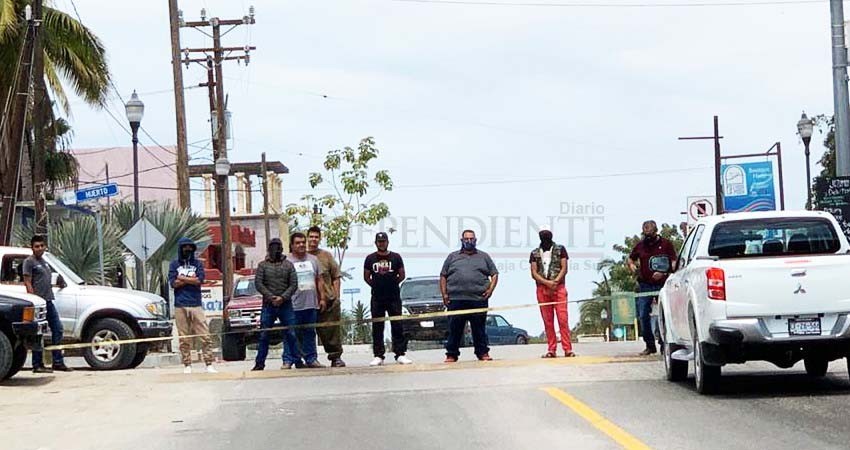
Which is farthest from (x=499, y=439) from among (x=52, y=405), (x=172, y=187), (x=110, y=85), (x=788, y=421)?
(x=172, y=187)

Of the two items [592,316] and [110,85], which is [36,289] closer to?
[110,85]

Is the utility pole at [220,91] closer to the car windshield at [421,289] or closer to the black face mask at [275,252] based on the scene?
→ the car windshield at [421,289]

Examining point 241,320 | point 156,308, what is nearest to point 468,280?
point 156,308

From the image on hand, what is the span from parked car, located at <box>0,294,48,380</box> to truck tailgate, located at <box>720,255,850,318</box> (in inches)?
380

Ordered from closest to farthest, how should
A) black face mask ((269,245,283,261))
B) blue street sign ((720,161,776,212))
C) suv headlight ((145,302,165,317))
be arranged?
black face mask ((269,245,283,261))
suv headlight ((145,302,165,317))
blue street sign ((720,161,776,212))

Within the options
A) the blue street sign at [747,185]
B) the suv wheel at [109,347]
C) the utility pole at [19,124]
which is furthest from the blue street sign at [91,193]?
the blue street sign at [747,185]

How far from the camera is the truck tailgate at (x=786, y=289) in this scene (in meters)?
13.2

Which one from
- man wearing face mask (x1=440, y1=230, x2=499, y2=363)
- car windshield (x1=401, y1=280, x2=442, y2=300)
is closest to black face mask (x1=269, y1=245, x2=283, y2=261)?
man wearing face mask (x1=440, y1=230, x2=499, y2=363)

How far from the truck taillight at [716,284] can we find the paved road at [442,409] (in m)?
1.01

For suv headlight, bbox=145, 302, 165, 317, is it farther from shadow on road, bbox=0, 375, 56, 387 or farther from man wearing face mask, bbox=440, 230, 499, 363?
man wearing face mask, bbox=440, 230, 499, 363

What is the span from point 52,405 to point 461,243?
6411mm

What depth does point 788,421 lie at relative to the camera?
37.5 ft

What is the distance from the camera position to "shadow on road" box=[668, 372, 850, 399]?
13.6 m

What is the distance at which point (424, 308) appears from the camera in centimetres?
2841
